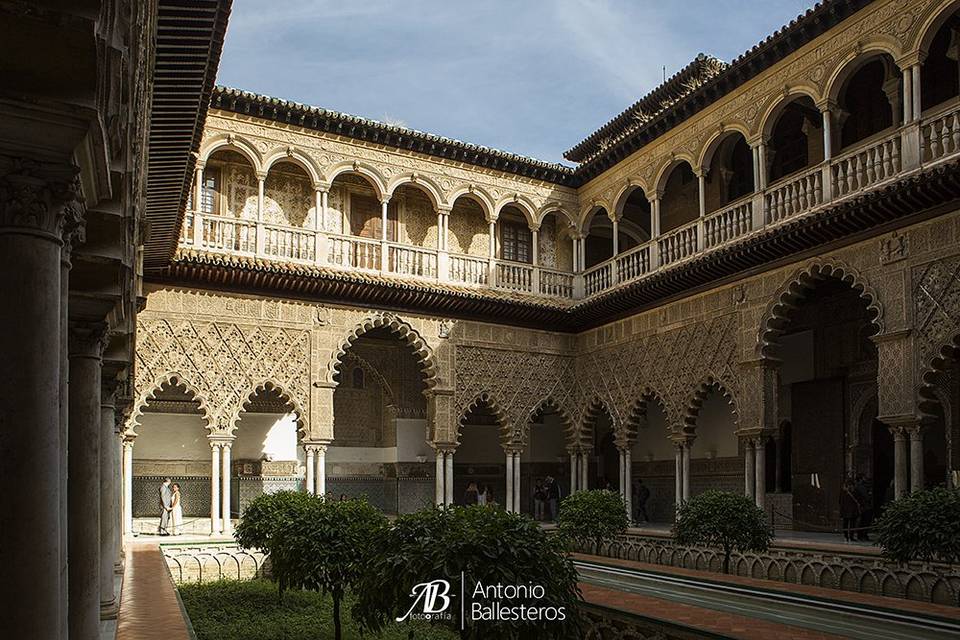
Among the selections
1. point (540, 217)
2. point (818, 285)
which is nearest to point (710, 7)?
point (540, 217)

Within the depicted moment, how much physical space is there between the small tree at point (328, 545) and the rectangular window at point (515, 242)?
474 inches

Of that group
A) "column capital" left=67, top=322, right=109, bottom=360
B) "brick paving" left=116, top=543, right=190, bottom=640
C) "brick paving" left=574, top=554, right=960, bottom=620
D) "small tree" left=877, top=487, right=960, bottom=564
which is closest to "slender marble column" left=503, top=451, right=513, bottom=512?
"brick paving" left=574, top=554, right=960, bottom=620

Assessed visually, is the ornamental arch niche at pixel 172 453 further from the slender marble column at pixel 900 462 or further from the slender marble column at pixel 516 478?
the slender marble column at pixel 900 462

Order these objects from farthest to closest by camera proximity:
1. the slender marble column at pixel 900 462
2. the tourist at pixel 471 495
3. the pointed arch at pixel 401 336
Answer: the tourist at pixel 471 495 → the pointed arch at pixel 401 336 → the slender marble column at pixel 900 462

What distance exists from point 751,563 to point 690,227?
7.42 m

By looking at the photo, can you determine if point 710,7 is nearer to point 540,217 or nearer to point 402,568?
point 540,217

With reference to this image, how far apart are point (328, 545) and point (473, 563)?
13.1 feet

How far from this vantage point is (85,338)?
6352 millimetres

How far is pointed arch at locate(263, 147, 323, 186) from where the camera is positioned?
55.5 feet

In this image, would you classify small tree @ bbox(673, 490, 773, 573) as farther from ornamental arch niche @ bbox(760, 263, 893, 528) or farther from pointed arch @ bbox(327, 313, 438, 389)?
pointed arch @ bbox(327, 313, 438, 389)

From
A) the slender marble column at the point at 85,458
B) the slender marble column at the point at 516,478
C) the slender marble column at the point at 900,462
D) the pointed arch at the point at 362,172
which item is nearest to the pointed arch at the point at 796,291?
the slender marble column at the point at 900,462

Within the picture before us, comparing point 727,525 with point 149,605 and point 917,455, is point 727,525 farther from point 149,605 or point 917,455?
point 149,605

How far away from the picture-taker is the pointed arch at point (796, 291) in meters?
13.4

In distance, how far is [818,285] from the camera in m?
16.3
